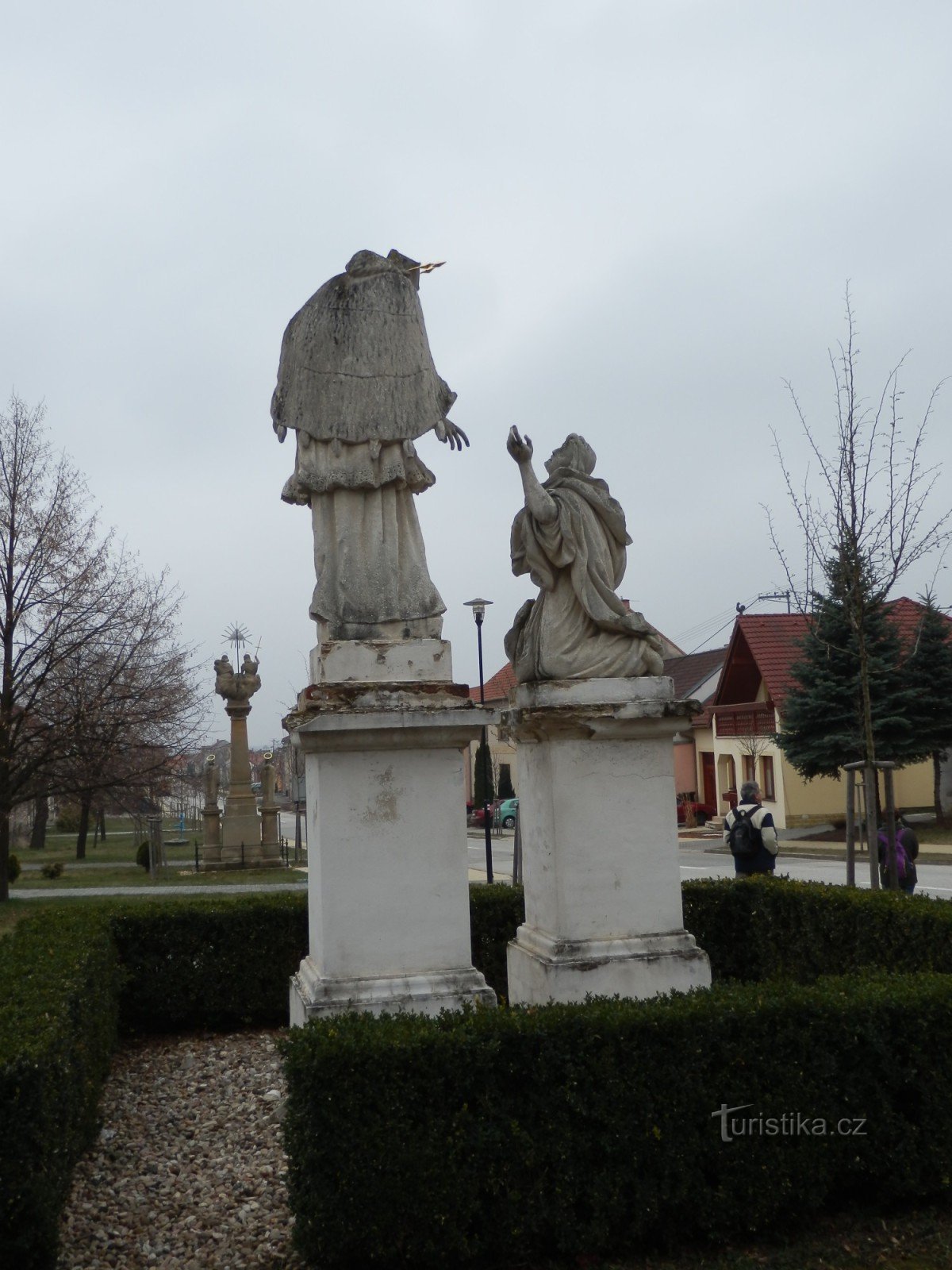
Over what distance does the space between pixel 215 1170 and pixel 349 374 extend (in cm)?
443

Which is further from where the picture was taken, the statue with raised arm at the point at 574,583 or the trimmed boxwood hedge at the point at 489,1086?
the statue with raised arm at the point at 574,583

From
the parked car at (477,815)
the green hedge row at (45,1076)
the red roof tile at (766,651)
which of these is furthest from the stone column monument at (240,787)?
the green hedge row at (45,1076)

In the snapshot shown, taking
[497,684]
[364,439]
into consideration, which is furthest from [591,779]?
[497,684]

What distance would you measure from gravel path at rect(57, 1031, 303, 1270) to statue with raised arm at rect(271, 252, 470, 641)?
9.29ft

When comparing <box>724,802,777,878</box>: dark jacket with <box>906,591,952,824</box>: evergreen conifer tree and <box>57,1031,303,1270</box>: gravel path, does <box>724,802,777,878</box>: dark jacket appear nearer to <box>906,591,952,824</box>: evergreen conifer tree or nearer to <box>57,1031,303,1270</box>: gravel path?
<box>57,1031,303,1270</box>: gravel path

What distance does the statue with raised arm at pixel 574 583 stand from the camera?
7098 millimetres

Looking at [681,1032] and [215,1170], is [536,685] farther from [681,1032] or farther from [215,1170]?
[215,1170]

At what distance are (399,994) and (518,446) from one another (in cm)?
344

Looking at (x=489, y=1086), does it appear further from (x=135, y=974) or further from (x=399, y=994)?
(x=135, y=974)

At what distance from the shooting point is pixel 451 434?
6.82 meters

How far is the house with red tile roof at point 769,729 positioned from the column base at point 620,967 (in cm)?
2234

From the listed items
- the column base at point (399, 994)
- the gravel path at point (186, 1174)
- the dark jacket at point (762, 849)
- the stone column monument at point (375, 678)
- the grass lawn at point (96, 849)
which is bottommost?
the grass lawn at point (96, 849)

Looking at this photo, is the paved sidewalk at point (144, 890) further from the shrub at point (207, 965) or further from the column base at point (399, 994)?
the column base at point (399, 994)

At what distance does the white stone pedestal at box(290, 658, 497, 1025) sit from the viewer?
5922 millimetres
